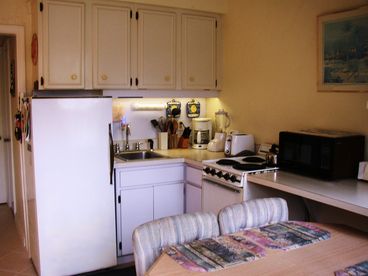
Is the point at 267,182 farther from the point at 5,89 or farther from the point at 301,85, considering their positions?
the point at 5,89

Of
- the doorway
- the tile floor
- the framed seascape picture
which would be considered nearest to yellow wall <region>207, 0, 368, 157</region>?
the framed seascape picture

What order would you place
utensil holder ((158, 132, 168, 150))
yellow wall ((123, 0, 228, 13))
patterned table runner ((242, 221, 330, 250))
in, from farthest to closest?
utensil holder ((158, 132, 168, 150)), yellow wall ((123, 0, 228, 13)), patterned table runner ((242, 221, 330, 250))

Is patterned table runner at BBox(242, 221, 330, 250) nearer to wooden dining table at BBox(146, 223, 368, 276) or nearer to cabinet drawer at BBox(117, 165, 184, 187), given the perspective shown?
wooden dining table at BBox(146, 223, 368, 276)

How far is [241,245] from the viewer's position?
1833 mm

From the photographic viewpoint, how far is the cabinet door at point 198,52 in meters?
4.13

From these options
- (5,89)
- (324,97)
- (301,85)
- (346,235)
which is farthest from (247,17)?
(5,89)

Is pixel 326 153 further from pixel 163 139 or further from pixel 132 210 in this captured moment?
pixel 163 139

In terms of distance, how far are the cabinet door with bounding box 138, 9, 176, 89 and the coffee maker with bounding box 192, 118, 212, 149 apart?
1.77ft

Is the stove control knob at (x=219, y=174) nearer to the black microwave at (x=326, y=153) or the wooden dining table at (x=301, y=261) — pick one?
the black microwave at (x=326, y=153)

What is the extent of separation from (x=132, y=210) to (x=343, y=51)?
7.12ft

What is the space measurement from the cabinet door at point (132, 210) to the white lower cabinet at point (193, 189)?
1.15 ft

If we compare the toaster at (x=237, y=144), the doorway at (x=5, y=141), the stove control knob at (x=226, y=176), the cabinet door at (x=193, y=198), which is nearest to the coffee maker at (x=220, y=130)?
the toaster at (x=237, y=144)

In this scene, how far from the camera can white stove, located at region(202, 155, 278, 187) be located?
3057mm

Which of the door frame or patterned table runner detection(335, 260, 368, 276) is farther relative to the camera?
the door frame
